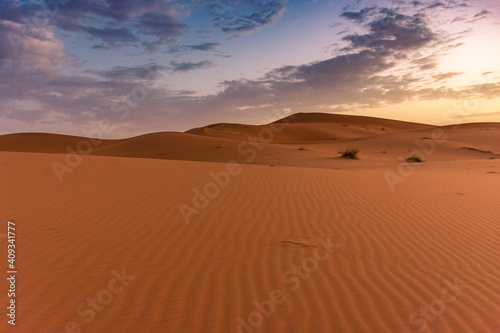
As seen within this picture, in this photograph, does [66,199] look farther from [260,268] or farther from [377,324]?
[377,324]

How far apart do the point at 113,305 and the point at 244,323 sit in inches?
48.4

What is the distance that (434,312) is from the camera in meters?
3.26

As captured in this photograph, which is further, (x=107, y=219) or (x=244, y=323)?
(x=107, y=219)

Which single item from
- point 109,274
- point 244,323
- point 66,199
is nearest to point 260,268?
point 244,323

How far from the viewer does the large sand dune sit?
311cm

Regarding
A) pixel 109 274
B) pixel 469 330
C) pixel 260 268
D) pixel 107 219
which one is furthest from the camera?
pixel 107 219

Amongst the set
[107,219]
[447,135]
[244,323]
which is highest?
[447,135]

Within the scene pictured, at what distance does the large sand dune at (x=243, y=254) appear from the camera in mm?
3107

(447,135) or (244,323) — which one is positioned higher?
(447,135)

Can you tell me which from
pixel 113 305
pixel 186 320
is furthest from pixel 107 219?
pixel 186 320

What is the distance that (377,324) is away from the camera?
10.0ft

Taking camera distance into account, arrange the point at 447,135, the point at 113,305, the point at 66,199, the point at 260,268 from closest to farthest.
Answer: the point at 113,305
the point at 260,268
the point at 66,199
the point at 447,135

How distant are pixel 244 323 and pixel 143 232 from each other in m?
2.54

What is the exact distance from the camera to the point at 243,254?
440 cm
